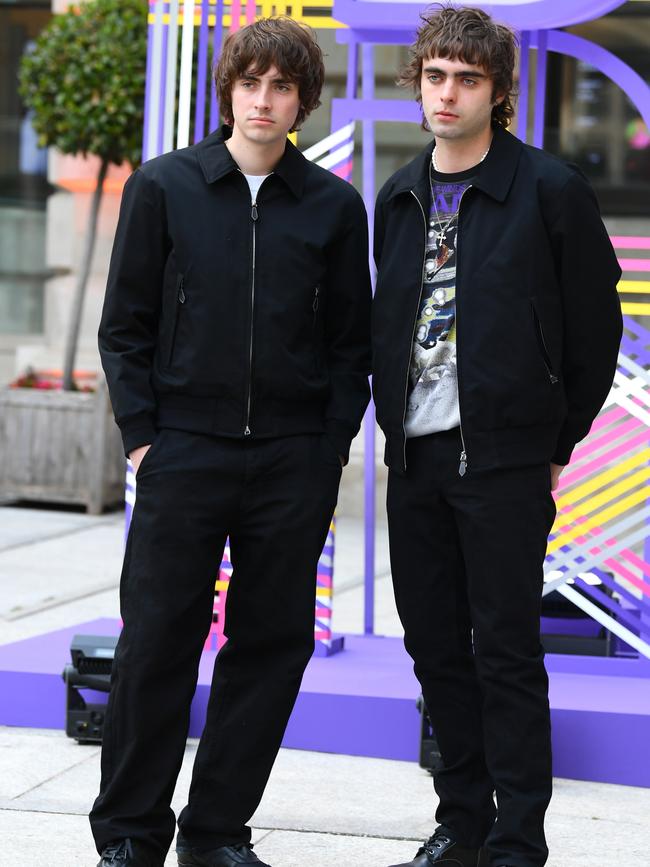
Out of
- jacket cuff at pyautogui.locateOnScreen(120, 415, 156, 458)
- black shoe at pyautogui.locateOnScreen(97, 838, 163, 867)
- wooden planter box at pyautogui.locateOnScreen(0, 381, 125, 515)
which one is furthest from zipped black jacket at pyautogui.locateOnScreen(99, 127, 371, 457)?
wooden planter box at pyautogui.locateOnScreen(0, 381, 125, 515)

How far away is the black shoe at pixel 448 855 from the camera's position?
3.48 m

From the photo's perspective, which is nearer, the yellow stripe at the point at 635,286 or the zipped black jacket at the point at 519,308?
the zipped black jacket at the point at 519,308

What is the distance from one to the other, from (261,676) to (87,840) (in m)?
0.66

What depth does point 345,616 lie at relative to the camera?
644 centimetres

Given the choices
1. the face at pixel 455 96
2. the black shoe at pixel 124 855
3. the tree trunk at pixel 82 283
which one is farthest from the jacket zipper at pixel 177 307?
the tree trunk at pixel 82 283

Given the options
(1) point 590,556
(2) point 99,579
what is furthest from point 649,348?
(2) point 99,579

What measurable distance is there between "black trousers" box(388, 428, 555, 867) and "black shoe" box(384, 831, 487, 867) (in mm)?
25

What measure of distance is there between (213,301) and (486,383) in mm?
617

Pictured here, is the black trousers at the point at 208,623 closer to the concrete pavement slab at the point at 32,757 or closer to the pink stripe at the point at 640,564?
the concrete pavement slab at the point at 32,757

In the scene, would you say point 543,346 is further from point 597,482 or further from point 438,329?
point 597,482

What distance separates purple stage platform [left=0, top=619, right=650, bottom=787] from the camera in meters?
4.38

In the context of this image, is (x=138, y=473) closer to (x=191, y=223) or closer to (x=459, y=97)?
(x=191, y=223)

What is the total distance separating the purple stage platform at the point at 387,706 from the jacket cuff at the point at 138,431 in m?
1.41

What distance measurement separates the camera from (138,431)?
3373mm
